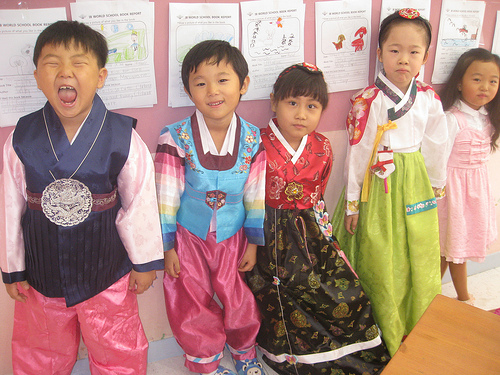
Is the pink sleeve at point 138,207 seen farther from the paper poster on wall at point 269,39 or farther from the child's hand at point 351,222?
the child's hand at point 351,222

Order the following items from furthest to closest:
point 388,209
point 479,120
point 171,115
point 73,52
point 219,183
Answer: point 479,120
point 388,209
point 171,115
point 219,183
point 73,52

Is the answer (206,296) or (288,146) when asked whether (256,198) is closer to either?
(288,146)

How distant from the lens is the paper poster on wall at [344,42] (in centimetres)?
154

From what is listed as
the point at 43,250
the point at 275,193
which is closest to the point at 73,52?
the point at 43,250

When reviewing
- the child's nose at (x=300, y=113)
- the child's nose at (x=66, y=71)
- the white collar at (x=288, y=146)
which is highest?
the child's nose at (x=66, y=71)

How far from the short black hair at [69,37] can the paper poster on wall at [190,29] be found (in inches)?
12.3

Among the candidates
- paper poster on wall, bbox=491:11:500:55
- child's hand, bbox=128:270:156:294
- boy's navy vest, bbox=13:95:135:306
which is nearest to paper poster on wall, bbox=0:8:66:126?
boy's navy vest, bbox=13:95:135:306

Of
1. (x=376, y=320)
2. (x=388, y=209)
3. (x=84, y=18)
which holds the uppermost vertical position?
(x=84, y=18)

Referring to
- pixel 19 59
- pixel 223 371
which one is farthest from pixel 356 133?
pixel 19 59

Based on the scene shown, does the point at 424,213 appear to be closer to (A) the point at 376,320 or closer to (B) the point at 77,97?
(A) the point at 376,320

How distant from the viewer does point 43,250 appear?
1124mm

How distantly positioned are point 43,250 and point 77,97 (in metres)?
0.46

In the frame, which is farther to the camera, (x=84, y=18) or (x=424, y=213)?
(x=424, y=213)

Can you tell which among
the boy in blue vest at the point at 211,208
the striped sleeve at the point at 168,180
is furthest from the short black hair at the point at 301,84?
the striped sleeve at the point at 168,180
